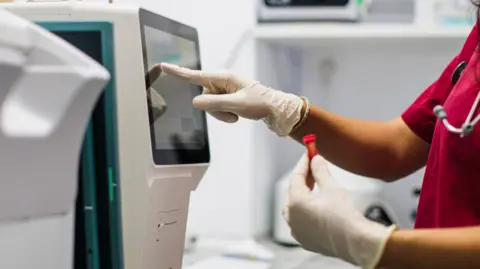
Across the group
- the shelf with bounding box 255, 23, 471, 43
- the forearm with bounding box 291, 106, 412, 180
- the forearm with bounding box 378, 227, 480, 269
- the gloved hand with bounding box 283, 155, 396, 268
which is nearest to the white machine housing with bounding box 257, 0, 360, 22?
the shelf with bounding box 255, 23, 471, 43

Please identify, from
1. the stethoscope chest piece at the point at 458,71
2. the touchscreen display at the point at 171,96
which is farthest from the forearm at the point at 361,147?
the touchscreen display at the point at 171,96

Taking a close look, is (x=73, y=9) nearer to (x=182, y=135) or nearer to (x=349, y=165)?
(x=182, y=135)

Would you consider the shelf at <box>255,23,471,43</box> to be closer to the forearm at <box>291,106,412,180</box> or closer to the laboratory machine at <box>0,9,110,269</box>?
the forearm at <box>291,106,412,180</box>

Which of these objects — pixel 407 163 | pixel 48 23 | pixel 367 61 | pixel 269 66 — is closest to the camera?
pixel 48 23

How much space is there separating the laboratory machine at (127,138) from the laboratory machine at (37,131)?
0.52 ft

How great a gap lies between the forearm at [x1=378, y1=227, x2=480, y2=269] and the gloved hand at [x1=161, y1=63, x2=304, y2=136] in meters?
0.36

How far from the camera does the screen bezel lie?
0.92 m

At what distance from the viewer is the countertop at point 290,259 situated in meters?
1.60

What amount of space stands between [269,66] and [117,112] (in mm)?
1150

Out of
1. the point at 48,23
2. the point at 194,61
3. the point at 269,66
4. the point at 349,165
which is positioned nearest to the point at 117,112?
the point at 48,23

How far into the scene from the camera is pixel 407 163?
128cm

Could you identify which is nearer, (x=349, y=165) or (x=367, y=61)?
(x=349, y=165)

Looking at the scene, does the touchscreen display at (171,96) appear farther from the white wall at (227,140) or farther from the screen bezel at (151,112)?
the white wall at (227,140)

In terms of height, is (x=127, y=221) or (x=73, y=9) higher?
(x=73, y=9)
